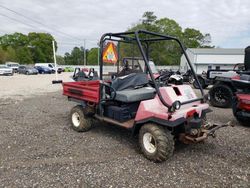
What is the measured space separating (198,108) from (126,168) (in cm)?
150

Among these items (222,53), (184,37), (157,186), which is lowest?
(157,186)

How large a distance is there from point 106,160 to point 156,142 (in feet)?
2.87

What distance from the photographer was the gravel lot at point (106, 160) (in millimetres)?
3121

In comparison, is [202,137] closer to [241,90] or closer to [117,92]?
[117,92]

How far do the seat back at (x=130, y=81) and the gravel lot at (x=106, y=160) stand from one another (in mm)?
1071

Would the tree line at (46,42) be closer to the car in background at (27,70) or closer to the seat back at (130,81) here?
the car in background at (27,70)

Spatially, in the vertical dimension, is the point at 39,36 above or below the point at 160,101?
above

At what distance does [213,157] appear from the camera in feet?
12.7

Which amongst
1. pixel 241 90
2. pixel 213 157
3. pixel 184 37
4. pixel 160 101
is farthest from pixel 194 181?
pixel 184 37

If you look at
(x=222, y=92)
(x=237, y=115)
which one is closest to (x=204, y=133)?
(x=237, y=115)

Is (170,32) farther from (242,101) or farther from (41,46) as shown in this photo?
(242,101)

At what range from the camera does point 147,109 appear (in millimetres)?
3732

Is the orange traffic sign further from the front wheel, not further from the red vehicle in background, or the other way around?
the red vehicle in background

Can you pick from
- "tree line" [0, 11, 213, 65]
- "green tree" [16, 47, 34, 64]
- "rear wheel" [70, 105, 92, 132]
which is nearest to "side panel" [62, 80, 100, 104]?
"rear wheel" [70, 105, 92, 132]
